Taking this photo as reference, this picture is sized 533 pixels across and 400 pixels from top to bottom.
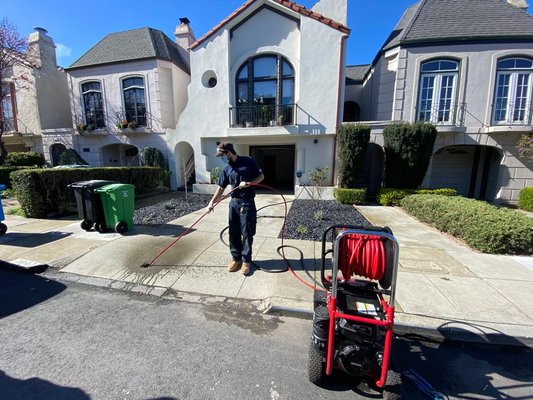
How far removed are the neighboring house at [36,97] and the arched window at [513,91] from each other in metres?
24.0

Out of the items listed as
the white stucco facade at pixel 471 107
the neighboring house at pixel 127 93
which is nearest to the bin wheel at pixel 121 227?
the neighboring house at pixel 127 93

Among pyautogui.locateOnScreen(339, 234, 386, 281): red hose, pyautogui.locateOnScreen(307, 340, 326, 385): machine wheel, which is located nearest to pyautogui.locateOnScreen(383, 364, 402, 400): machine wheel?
pyautogui.locateOnScreen(307, 340, 326, 385): machine wheel

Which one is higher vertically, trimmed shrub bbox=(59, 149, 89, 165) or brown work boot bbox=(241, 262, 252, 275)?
trimmed shrub bbox=(59, 149, 89, 165)

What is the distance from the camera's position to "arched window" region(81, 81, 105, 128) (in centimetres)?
1427

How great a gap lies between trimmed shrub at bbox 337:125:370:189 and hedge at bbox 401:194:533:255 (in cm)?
362

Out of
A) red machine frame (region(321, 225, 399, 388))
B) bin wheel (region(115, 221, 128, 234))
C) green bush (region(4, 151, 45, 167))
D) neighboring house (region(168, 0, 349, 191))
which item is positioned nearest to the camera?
red machine frame (region(321, 225, 399, 388))

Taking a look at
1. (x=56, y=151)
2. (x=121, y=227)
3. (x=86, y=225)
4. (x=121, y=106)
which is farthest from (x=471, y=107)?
(x=56, y=151)

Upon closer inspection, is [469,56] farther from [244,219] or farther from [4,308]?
[4,308]

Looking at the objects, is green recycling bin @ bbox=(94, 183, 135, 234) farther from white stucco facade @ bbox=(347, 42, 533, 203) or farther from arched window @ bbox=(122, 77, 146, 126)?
arched window @ bbox=(122, 77, 146, 126)

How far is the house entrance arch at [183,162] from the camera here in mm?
13117

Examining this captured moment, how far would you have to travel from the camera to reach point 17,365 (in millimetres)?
2164

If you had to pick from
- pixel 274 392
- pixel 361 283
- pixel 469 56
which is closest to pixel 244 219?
pixel 361 283

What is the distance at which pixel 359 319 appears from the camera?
1774 mm

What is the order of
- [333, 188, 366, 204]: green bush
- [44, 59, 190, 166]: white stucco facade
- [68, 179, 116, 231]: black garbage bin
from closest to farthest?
[68, 179, 116, 231]: black garbage bin
[333, 188, 366, 204]: green bush
[44, 59, 190, 166]: white stucco facade
